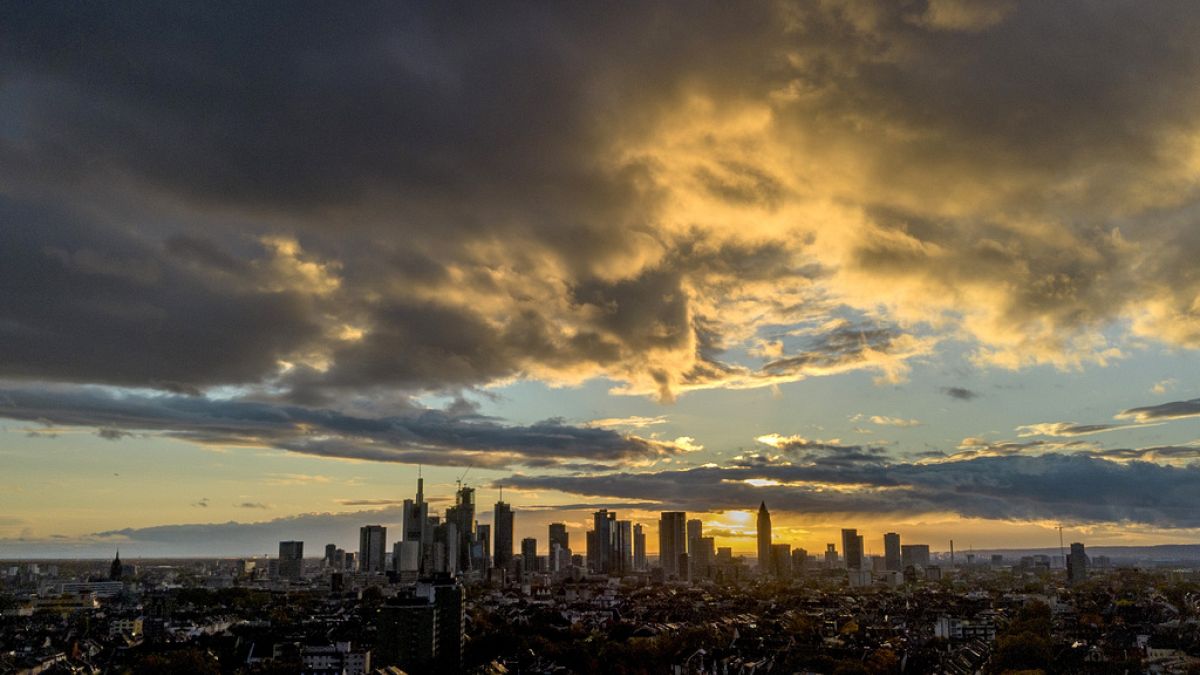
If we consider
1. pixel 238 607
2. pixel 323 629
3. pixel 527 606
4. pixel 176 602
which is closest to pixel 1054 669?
pixel 323 629

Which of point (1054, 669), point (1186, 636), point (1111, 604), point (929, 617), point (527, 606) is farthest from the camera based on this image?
point (527, 606)

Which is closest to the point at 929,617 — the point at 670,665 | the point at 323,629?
the point at 670,665

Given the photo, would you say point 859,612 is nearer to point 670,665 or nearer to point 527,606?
point 527,606

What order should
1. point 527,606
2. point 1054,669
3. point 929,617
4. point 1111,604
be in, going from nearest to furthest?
point 1054,669
point 929,617
point 1111,604
point 527,606

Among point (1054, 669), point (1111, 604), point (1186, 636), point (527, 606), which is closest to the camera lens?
point (1054, 669)

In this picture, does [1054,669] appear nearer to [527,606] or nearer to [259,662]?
[259,662]

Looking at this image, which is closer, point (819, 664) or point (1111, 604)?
point (819, 664)
